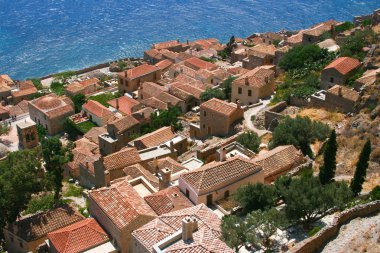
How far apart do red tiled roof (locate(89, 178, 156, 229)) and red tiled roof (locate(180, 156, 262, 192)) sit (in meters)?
2.84

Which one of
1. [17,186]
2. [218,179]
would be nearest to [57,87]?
[17,186]

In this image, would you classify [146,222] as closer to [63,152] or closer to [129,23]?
[63,152]

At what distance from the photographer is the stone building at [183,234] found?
2175cm

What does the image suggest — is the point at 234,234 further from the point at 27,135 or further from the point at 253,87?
the point at 27,135

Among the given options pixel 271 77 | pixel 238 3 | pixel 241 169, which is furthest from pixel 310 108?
pixel 238 3

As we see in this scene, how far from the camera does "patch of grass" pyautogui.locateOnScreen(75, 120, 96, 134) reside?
55750 millimetres

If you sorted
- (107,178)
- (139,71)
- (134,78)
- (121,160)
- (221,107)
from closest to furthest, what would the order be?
(107,178) → (121,160) → (221,107) → (134,78) → (139,71)

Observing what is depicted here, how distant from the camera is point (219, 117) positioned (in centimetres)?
4459

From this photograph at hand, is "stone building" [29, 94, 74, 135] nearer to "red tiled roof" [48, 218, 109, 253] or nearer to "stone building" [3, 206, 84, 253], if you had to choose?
"stone building" [3, 206, 84, 253]

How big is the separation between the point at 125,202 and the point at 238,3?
332ft

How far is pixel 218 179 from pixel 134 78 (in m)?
37.7

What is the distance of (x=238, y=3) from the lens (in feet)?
401

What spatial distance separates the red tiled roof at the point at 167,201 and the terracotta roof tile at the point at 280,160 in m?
5.54

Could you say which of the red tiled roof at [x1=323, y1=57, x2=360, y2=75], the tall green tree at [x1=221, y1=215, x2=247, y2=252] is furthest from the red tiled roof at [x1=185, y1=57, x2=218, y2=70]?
the tall green tree at [x1=221, y1=215, x2=247, y2=252]
